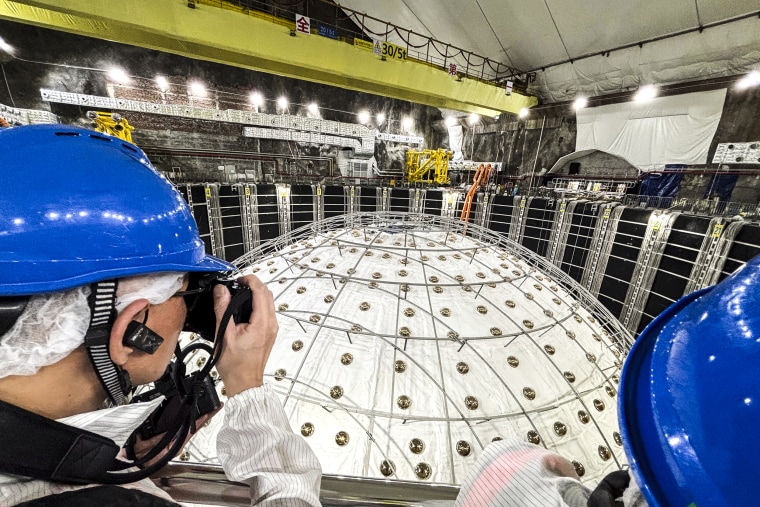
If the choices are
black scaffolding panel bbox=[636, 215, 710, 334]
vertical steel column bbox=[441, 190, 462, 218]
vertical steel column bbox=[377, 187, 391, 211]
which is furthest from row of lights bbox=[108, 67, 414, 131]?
black scaffolding panel bbox=[636, 215, 710, 334]

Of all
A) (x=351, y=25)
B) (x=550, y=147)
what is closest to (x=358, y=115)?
(x=351, y=25)

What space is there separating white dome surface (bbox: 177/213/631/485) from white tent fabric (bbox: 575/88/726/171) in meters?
13.3

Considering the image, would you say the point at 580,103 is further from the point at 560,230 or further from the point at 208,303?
the point at 208,303

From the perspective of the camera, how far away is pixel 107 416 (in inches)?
37.3

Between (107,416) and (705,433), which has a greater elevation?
(705,433)

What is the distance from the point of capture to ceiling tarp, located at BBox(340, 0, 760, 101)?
1017 cm

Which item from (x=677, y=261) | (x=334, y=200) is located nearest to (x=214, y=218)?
(x=334, y=200)

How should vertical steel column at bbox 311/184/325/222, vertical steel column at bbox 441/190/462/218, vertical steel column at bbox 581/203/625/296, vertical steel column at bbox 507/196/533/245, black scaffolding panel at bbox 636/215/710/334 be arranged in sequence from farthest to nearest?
vertical steel column at bbox 441/190/462/218, vertical steel column at bbox 311/184/325/222, vertical steel column at bbox 507/196/533/245, vertical steel column at bbox 581/203/625/296, black scaffolding panel at bbox 636/215/710/334

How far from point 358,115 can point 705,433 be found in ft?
70.6

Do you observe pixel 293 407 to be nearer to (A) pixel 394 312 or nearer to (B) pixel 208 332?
(A) pixel 394 312

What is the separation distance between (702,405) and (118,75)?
20821 millimetres

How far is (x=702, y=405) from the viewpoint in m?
0.79

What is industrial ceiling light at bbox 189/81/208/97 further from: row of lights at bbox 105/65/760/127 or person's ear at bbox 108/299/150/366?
person's ear at bbox 108/299/150/366

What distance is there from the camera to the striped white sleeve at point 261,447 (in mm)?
1271
